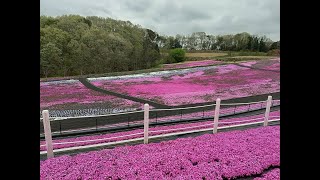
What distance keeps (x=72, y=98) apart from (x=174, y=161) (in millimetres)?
18916

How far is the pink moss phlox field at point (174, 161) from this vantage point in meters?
5.27

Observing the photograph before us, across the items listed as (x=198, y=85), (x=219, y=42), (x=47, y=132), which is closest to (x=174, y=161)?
(x=47, y=132)

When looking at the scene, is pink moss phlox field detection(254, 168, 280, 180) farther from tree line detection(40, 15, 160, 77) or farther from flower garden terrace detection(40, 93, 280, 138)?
tree line detection(40, 15, 160, 77)

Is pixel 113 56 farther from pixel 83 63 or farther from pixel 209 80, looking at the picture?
pixel 209 80

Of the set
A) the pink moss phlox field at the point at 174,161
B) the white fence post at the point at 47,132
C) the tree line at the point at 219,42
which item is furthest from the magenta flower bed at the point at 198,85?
the tree line at the point at 219,42

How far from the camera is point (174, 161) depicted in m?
5.86

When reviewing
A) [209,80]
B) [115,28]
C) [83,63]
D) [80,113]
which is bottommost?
[80,113]

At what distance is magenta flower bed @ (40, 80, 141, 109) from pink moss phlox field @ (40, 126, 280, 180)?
13.6 meters

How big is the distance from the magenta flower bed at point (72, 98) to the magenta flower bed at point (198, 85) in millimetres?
2676

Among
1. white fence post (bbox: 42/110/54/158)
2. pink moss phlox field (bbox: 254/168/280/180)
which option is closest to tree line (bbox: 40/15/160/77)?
white fence post (bbox: 42/110/54/158)
